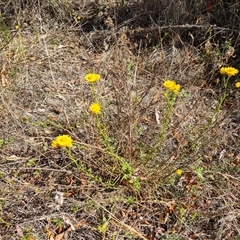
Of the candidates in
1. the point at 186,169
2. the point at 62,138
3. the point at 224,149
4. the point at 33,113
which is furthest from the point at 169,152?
the point at 33,113

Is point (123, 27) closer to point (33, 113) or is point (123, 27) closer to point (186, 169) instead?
point (33, 113)

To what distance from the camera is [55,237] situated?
196 centimetres

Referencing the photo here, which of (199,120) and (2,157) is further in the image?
(199,120)

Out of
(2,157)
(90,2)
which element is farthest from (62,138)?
(90,2)

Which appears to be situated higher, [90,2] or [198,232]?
[90,2]

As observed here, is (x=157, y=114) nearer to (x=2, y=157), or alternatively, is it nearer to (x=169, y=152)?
(x=169, y=152)

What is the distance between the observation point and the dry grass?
79.0 inches

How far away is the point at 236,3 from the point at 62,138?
212 cm

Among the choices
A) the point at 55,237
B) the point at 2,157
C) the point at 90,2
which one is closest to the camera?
the point at 55,237

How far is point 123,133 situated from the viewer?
2.16 m

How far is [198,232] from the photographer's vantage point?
197 cm

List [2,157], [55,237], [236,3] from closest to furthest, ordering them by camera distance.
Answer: [55,237] → [2,157] → [236,3]

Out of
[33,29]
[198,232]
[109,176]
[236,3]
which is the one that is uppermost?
[236,3]

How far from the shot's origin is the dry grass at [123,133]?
79.0 inches
